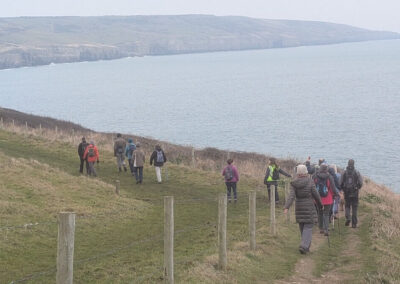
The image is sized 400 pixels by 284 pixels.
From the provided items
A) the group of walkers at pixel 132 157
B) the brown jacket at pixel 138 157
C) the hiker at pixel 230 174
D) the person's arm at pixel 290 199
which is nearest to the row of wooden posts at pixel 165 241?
the person's arm at pixel 290 199

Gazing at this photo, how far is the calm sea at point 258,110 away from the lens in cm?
6028

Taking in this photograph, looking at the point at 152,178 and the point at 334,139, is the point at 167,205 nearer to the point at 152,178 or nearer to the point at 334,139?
the point at 152,178

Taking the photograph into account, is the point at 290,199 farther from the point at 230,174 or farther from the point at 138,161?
the point at 138,161

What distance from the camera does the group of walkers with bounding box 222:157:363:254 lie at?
13.3 meters

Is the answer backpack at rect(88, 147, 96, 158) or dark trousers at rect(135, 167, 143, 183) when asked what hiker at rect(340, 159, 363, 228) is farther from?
backpack at rect(88, 147, 96, 158)

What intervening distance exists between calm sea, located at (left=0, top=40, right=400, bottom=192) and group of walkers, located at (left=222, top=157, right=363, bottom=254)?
23799 mm

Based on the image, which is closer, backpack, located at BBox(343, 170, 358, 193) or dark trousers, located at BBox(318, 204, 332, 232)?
dark trousers, located at BBox(318, 204, 332, 232)

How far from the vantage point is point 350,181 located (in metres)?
17.2

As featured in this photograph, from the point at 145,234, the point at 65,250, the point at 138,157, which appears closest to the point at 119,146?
the point at 138,157

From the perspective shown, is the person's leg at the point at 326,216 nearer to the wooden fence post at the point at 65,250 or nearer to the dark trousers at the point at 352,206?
the dark trousers at the point at 352,206

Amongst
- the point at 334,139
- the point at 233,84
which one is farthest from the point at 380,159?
the point at 233,84

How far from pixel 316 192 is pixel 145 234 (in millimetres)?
4895

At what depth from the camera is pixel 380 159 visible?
52.6 meters

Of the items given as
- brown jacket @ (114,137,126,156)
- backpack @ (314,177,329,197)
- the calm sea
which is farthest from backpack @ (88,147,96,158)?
the calm sea
